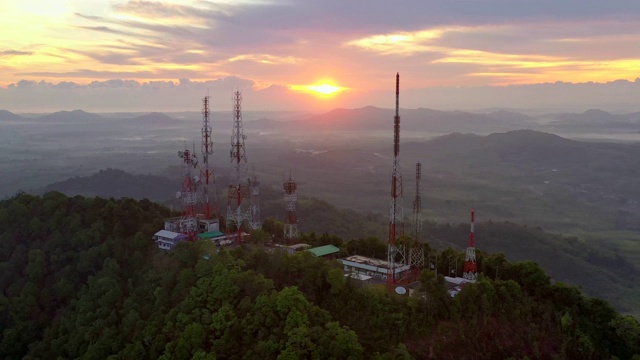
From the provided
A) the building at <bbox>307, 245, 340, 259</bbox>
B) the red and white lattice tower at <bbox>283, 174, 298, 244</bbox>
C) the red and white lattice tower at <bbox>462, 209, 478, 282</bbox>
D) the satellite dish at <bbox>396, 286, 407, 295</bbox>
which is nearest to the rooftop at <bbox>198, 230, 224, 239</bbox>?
the red and white lattice tower at <bbox>283, 174, 298, 244</bbox>

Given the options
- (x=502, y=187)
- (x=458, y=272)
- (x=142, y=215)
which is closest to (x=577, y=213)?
(x=502, y=187)

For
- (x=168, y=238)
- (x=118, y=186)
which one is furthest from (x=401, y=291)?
(x=118, y=186)

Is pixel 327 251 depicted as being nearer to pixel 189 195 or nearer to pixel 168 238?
pixel 168 238

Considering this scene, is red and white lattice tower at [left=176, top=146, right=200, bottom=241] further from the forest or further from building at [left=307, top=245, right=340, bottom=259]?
building at [left=307, top=245, right=340, bottom=259]

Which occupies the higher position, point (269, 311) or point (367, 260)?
point (367, 260)

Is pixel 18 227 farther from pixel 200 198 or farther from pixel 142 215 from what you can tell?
pixel 200 198
